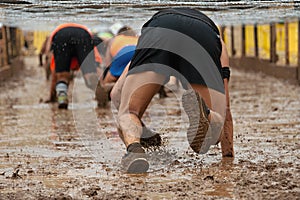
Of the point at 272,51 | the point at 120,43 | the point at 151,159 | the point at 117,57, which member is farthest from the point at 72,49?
the point at 272,51

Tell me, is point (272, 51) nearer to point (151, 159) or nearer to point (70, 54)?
point (70, 54)

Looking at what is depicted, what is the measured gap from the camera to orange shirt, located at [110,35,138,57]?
8.72m

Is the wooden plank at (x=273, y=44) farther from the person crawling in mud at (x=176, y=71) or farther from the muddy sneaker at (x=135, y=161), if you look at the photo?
the muddy sneaker at (x=135, y=161)

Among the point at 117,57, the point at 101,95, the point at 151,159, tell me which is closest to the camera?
the point at 151,159

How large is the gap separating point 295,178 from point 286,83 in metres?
9.79

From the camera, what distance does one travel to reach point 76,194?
4.13m

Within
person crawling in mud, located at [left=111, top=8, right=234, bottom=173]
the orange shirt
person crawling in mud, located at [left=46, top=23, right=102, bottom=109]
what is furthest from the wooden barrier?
person crawling in mud, located at [left=111, top=8, right=234, bottom=173]

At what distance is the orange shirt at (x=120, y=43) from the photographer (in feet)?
28.6

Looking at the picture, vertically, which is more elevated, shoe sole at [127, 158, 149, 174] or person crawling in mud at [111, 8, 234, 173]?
person crawling in mud at [111, 8, 234, 173]

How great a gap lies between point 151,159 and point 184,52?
94cm

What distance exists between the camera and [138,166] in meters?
4.75

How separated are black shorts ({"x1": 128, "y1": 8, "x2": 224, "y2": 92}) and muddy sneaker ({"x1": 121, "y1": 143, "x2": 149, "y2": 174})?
0.59m

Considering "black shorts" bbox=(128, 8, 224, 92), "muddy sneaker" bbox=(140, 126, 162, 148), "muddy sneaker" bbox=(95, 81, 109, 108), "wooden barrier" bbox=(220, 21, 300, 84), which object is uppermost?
"black shorts" bbox=(128, 8, 224, 92)

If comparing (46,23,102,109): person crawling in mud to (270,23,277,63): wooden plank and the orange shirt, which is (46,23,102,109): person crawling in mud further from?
(270,23,277,63): wooden plank
